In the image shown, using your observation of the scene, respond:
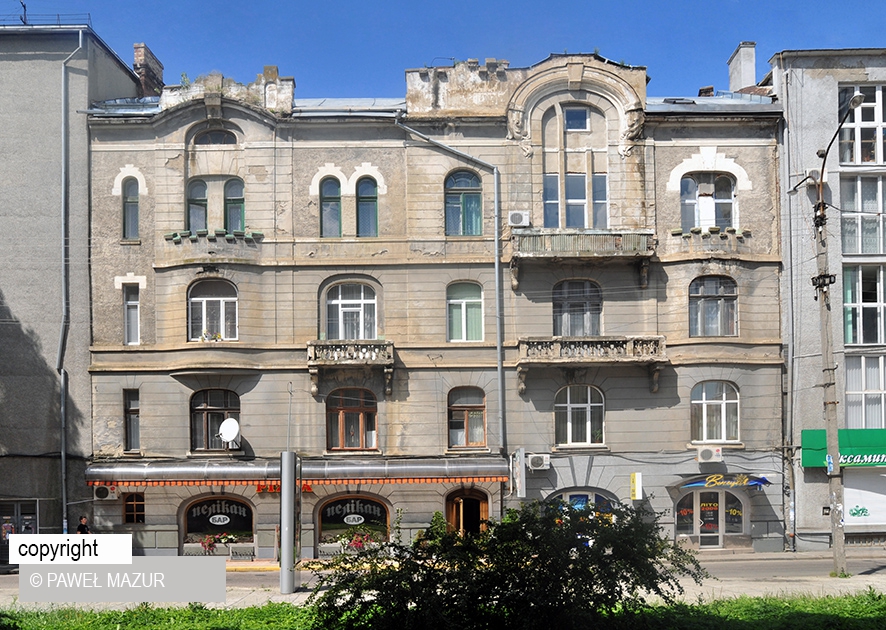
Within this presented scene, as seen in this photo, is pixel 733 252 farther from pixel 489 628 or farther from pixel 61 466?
pixel 61 466

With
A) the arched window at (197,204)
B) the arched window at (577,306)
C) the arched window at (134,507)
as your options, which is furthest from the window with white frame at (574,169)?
the arched window at (134,507)

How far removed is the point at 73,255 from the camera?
27.9 meters

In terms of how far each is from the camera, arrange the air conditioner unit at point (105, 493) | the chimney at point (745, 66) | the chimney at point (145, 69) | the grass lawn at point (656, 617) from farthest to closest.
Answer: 1. the chimney at point (145, 69)
2. the chimney at point (745, 66)
3. the air conditioner unit at point (105, 493)
4. the grass lawn at point (656, 617)

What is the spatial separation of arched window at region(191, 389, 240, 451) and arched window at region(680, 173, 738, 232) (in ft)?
54.0

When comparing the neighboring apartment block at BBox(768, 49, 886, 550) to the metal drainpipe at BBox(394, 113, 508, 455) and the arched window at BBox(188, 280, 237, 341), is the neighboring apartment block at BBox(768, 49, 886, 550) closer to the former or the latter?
the metal drainpipe at BBox(394, 113, 508, 455)

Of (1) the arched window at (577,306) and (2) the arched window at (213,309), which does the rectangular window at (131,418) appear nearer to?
(2) the arched window at (213,309)

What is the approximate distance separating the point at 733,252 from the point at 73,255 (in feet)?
72.4

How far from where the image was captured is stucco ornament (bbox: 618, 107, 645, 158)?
27922 mm

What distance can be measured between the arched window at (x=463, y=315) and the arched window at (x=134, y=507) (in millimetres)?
11637

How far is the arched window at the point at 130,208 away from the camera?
28.3 m

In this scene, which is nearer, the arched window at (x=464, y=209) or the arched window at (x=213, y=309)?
the arched window at (x=213, y=309)

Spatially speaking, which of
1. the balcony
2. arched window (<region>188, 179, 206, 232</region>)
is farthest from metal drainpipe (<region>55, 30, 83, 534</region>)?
the balcony

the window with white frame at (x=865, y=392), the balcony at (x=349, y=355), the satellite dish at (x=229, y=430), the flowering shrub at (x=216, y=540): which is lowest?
the flowering shrub at (x=216, y=540)

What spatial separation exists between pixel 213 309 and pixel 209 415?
11.6ft
